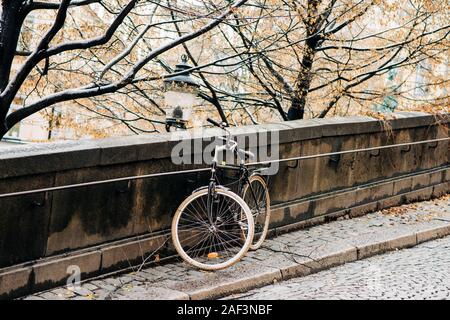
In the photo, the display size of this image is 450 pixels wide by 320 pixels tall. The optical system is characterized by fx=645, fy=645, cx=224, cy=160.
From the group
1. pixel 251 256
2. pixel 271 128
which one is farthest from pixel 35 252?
pixel 271 128

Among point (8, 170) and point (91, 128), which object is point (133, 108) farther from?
point (8, 170)

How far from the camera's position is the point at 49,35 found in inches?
355

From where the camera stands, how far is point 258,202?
779cm

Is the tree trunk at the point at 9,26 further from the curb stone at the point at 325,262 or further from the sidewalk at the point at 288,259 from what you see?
the curb stone at the point at 325,262

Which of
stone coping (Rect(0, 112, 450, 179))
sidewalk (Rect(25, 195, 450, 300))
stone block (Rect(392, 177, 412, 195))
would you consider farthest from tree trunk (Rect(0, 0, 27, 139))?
stone block (Rect(392, 177, 412, 195))

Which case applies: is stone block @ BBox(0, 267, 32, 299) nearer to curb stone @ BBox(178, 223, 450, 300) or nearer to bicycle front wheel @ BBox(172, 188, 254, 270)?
curb stone @ BBox(178, 223, 450, 300)

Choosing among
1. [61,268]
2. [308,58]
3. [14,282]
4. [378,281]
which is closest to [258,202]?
[378,281]

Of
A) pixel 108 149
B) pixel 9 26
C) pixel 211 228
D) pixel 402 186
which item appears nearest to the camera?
pixel 108 149

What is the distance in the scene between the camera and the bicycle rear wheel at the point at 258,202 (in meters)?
7.65

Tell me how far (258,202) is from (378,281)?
68.3 inches

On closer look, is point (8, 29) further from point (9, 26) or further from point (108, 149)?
point (108, 149)

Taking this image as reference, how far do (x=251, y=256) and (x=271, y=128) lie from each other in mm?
1763

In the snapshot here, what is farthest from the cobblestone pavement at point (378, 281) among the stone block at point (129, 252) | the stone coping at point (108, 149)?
the stone coping at point (108, 149)

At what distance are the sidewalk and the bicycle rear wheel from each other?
0.65 feet
